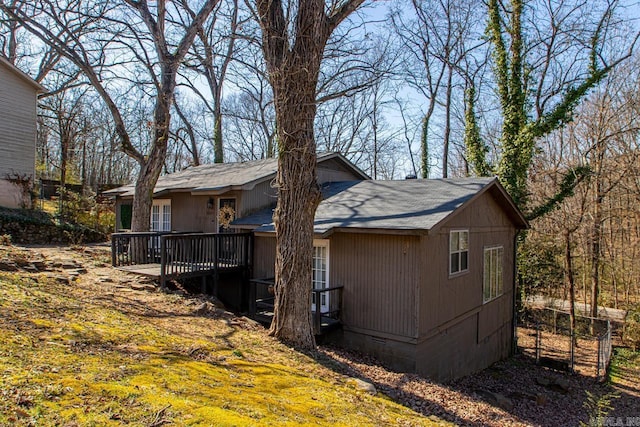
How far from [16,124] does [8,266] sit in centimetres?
1246

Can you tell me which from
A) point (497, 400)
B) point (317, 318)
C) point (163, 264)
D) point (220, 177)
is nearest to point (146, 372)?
point (317, 318)

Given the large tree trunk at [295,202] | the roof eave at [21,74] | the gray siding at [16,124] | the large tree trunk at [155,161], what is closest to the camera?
the large tree trunk at [295,202]

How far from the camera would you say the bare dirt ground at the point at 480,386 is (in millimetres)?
6746

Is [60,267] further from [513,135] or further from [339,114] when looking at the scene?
[339,114]

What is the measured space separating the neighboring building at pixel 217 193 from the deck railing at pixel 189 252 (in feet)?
3.62

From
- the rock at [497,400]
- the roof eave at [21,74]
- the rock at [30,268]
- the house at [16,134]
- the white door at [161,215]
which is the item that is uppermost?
the roof eave at [21,74]

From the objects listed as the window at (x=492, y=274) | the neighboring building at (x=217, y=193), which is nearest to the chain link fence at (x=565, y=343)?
the window at (x=492, y=274)

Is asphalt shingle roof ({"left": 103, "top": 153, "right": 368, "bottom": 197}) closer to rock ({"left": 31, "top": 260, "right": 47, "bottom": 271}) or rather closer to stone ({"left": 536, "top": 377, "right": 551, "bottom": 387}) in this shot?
rock ({"left": 31, "top": 260, "right": 47, "bottom": 271})

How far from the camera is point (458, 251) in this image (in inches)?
392

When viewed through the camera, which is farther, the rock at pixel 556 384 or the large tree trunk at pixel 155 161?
the large tree trunk at pixel 155 161

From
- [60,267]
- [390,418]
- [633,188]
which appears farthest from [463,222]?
[633,188]

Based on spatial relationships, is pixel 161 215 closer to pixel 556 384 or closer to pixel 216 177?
pixel 216 177

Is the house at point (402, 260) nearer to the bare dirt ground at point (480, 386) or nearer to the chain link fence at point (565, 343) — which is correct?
the bare dirt ground at point (480, 386)

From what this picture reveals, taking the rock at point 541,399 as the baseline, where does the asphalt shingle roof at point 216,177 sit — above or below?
above
